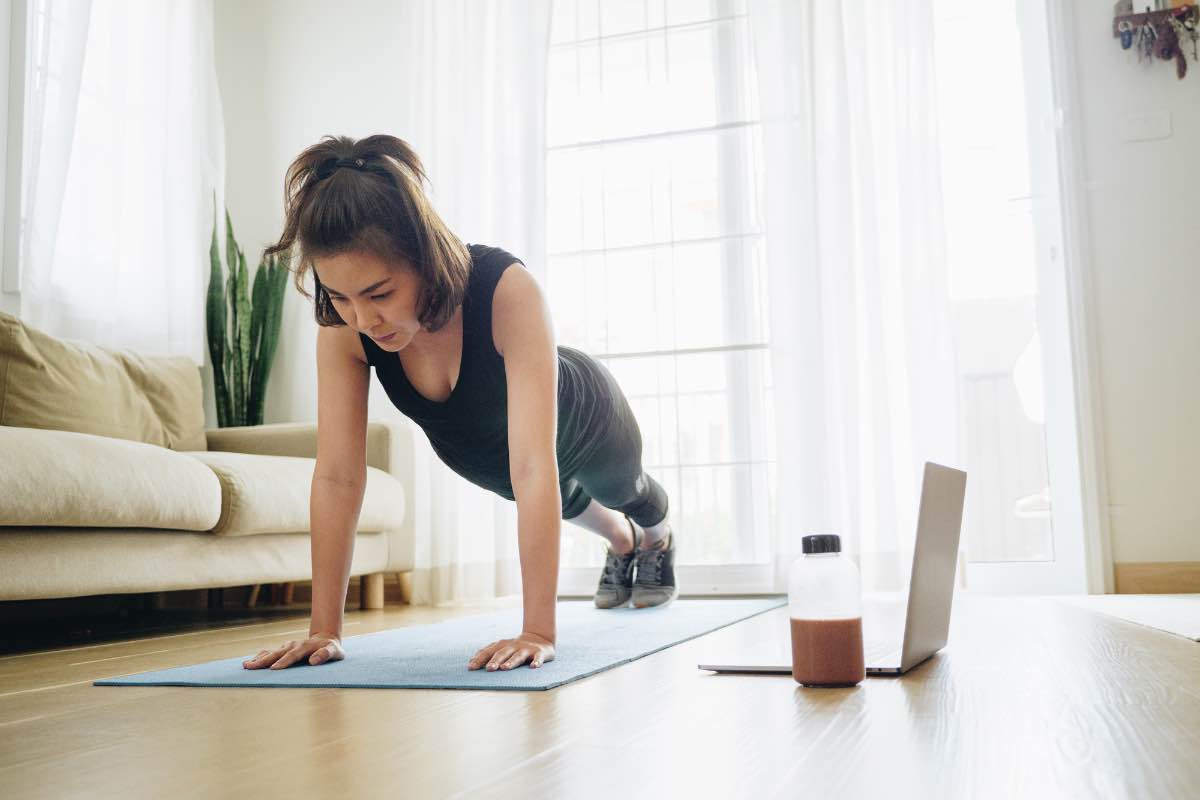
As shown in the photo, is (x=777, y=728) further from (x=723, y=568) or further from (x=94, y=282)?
(x=94, y=282)

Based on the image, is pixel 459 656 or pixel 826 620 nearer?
pixel 826 620

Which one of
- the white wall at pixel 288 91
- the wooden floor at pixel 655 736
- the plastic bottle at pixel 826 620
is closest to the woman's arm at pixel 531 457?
the wooden floor at pixel 655 736

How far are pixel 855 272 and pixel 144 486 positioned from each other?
2.30 m

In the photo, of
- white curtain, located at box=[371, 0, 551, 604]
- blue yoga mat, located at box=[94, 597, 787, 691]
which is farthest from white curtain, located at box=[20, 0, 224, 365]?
blue yoga mat, located at box=[94, 597, 787, 691]

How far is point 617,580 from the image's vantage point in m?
2.75

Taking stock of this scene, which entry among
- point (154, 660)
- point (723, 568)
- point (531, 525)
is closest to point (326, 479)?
point (531, 525)

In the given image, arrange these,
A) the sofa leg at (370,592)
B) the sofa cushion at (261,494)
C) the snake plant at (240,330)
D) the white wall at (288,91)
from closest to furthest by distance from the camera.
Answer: the sofa cushion at (261,494)
the sofa leg at (370,592)
the snake plant at (240,330)
the white wall at (288,91)

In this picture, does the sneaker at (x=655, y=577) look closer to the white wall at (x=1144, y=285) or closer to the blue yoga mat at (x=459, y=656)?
the blue yoga mat at (x=459, y=656)

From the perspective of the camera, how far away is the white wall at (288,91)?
13.6 ft

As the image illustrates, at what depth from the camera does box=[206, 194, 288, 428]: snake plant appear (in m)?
3.82

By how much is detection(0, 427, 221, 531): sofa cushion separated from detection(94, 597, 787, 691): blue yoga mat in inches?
20.9

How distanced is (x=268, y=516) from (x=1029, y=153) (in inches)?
109

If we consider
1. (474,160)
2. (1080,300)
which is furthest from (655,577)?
(474,160)

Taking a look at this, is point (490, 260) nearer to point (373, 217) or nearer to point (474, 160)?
point (373, 217)
